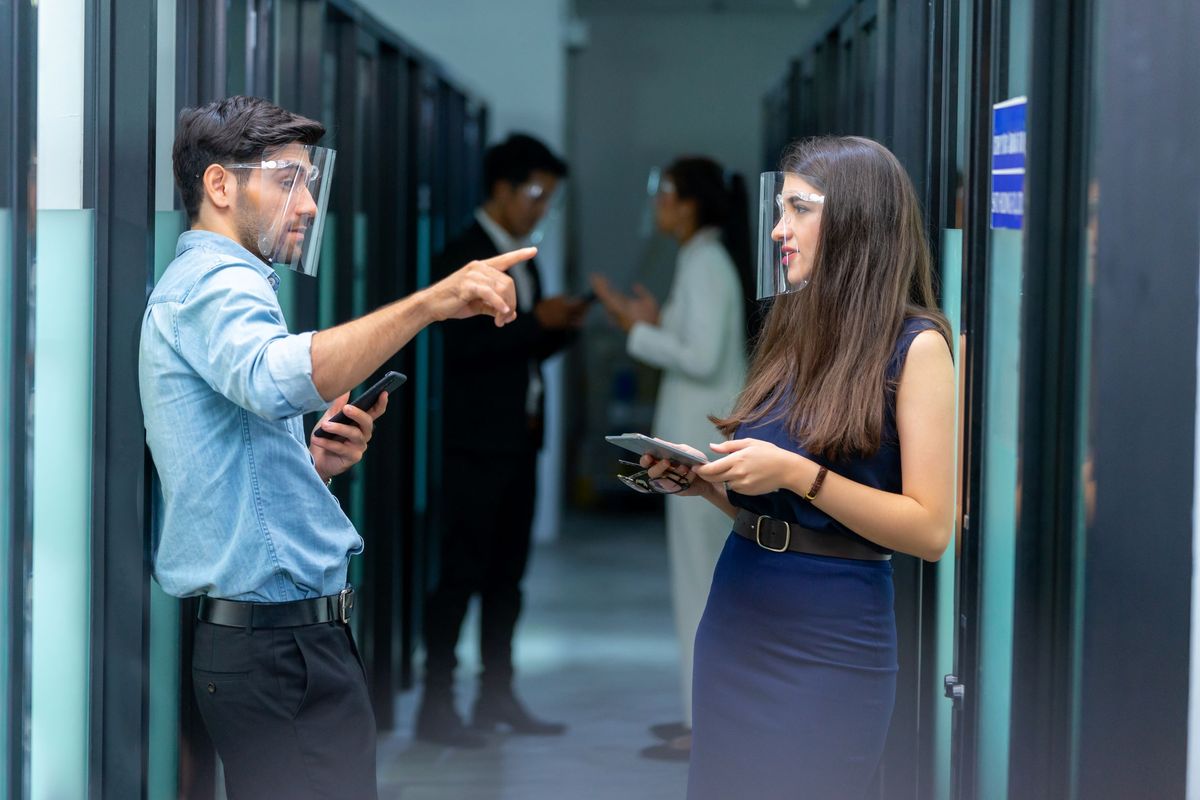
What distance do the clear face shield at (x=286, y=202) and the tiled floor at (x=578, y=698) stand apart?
5.64 ft

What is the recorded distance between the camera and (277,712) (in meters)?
1.78

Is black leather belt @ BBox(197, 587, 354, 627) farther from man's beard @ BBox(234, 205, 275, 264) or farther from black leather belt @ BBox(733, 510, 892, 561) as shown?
black leather belt @ BBox(733, 510, 892, 561)

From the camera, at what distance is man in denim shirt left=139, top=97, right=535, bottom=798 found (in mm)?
1755

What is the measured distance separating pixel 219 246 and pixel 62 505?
526mm

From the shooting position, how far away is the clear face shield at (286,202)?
1831 millimetres

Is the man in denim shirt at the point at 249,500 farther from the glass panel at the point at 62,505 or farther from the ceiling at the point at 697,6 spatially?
the ceiling at the point at 697,6

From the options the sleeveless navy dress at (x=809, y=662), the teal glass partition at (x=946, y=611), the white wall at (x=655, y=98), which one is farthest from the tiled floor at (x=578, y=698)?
the white wall at (x=655, y=98)

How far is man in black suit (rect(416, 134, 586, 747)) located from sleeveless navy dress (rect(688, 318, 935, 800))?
185 cm

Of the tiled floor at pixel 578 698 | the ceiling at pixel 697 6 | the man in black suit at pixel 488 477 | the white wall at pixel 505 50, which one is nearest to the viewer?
the tiled floor at pixel 578 698

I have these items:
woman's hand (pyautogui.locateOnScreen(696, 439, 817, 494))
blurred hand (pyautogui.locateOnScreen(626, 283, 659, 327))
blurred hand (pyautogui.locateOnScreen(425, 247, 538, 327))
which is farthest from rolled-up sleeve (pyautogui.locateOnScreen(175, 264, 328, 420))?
blurred hand (pyautogui.locateOnScreen(626, 283, 659, 327))

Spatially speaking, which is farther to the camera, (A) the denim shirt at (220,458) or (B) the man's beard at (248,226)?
(B) the man's beard at (248,226)

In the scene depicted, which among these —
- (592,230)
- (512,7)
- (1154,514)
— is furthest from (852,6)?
(592,230)

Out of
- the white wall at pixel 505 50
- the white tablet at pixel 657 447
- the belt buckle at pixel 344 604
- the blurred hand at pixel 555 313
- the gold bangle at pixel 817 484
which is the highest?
the white wall at pixel 505 50

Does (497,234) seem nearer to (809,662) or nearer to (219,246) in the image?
(219,246)
